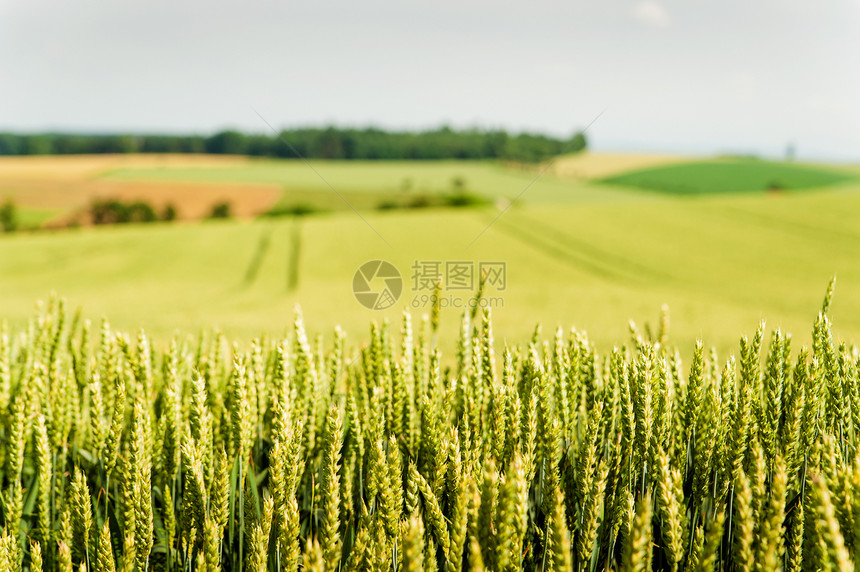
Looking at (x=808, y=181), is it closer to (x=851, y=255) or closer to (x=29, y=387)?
(x=851, y=255)

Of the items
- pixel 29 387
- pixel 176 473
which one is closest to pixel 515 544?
pixel 176 473

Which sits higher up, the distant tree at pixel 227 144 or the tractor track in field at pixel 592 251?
the distant tree at pixel 227 144

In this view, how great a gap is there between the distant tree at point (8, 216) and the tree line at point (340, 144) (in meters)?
4.14

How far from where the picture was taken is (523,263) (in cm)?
1694

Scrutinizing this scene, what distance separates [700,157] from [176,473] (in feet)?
123

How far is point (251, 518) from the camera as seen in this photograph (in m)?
1.35

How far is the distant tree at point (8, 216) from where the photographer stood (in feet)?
84.5

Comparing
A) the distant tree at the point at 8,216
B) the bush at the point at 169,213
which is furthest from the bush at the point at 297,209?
the distant tree at the point at 8,216

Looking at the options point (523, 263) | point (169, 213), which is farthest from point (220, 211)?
point (523, 263)

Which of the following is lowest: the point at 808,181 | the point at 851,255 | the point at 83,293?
the point at 83,293

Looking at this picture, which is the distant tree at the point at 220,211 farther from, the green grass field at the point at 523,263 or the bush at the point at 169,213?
the green grass field at the point at 523,263

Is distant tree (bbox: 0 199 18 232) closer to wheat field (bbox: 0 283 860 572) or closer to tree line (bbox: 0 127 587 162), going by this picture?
tree line (bbox: 0 127 587 162)

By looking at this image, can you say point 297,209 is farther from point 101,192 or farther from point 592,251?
point 592,251

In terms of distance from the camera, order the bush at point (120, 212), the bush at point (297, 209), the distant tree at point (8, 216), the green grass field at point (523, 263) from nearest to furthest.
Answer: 1. the green grass field at point (523, 263)
2. the distant tree at point (8, 216)
3. the bush at point (120, 212)
4. the bush at point (297, 209)
